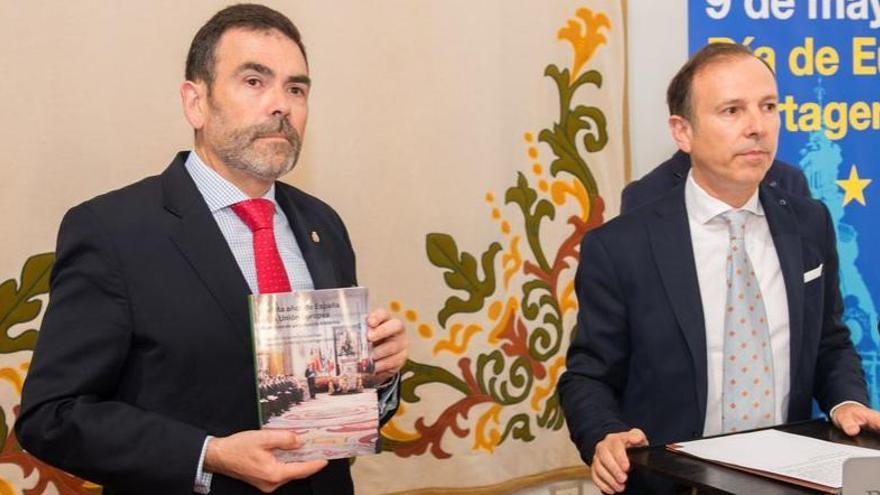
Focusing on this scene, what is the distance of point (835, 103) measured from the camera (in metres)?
4.02

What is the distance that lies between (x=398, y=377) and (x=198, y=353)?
538 millimetres

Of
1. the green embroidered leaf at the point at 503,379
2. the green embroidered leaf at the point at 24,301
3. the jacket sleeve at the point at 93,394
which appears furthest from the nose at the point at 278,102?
the green embroidered leaf at the point at 503,379

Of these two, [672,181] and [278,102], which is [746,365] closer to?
[672,181]

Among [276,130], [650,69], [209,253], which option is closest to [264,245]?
[209,253]

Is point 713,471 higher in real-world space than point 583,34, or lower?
lower

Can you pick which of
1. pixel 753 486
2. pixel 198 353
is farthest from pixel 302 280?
pixel 753 486

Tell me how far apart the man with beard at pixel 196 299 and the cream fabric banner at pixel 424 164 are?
42.7 inches

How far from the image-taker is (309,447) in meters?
1.91

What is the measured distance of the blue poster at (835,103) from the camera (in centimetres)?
397


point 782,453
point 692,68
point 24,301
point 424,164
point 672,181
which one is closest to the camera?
point 782,453

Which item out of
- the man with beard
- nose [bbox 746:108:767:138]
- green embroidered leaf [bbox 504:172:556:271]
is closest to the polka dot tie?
the man with beard

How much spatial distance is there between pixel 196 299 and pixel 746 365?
1276 mm

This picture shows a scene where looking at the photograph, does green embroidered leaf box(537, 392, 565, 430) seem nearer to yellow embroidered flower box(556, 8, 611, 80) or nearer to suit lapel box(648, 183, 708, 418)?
yellow embroidered flower box(556, 8, 611, 80)

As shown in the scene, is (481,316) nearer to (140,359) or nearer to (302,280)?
(302,280)
